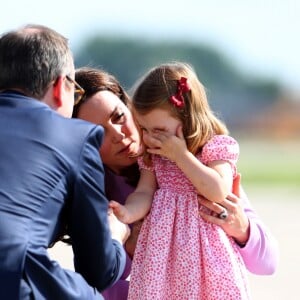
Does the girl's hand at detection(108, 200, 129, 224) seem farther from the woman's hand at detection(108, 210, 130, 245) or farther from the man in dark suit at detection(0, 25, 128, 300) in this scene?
the man in dark suit at detection(0, 25, 128, 300)

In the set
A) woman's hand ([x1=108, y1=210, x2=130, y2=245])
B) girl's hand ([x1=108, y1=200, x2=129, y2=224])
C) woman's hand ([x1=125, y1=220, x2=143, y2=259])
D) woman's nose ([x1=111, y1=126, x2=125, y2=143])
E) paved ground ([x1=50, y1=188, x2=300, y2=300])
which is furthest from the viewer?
paved ground ([x1=50, y1=188, x2=300, y2=300])

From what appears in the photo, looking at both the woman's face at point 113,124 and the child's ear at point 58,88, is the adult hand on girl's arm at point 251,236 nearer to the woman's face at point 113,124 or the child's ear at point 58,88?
the woman's face at point 113,124

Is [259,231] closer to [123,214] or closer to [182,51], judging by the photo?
[123,214]

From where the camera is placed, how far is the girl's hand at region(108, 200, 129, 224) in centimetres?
435

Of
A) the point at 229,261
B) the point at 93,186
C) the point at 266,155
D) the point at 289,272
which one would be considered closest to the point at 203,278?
the point at 229,261

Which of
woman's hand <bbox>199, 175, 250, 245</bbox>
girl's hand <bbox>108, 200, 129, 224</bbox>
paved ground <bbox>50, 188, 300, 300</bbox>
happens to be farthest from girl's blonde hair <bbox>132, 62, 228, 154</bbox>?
paved ground <bbox>50, 188, 300, 300</bbox>

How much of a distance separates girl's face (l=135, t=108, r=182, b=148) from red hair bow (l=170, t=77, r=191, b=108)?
1.9 inches

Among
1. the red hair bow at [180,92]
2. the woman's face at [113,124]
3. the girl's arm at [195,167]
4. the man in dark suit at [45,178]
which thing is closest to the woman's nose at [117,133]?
the woman's face at [113,124]

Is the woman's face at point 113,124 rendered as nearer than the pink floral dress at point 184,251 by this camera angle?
No

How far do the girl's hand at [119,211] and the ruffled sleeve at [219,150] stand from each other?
1.19ft

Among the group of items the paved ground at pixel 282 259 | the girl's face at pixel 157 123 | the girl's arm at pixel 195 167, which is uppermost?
the girl's face at pixel 157 123

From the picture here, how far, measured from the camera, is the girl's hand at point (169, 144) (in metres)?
4.39

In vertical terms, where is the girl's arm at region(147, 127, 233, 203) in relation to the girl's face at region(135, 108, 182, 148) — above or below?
below

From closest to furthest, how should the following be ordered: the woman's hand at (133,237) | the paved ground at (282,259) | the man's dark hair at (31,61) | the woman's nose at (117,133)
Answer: the man's dark hair at (31,61), the woman's hand at (133,237), the woman's nose at (117,133), the paved ground at (282,259)
